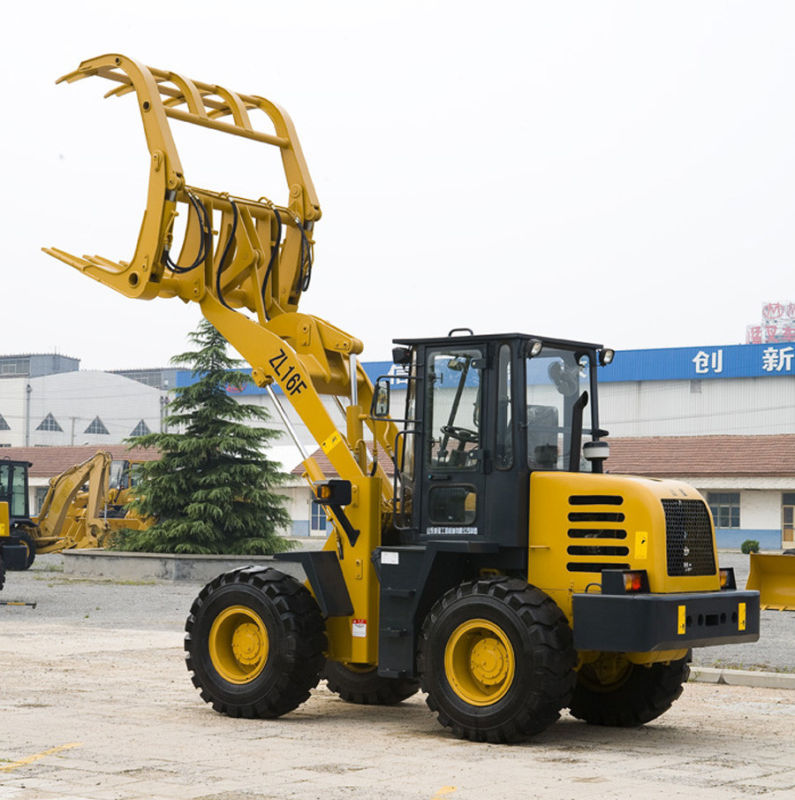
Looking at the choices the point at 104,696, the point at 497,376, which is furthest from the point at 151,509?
the point at 497,376

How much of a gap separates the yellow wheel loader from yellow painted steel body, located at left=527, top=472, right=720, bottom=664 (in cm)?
2

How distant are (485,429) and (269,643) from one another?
240 centimetres

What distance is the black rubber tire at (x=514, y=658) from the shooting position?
10164mm

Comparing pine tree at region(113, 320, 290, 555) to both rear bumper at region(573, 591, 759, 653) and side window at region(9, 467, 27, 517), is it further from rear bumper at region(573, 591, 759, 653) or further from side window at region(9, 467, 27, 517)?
rear bumper at region(573, 591, 759, 653)

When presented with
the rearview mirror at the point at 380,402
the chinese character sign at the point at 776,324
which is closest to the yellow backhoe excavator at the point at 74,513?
the rearview mirror at the point at 380,402

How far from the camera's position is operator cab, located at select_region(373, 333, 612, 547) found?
11023mm

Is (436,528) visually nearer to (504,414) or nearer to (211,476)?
(504,414)

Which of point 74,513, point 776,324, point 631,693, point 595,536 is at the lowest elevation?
point 631,693

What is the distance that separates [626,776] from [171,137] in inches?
251

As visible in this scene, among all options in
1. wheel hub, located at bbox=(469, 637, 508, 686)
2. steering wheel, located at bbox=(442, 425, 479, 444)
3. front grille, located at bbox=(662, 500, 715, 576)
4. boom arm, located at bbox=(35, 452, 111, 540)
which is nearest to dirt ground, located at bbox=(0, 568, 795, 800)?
wheel hub, located at bbox=(469, 637, 508, 686)

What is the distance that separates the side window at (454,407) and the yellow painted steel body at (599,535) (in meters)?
0.60

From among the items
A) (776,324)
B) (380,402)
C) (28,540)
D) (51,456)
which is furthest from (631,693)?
(776,324)

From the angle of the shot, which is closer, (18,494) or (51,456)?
(18,494)

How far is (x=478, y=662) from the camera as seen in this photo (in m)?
10.6
